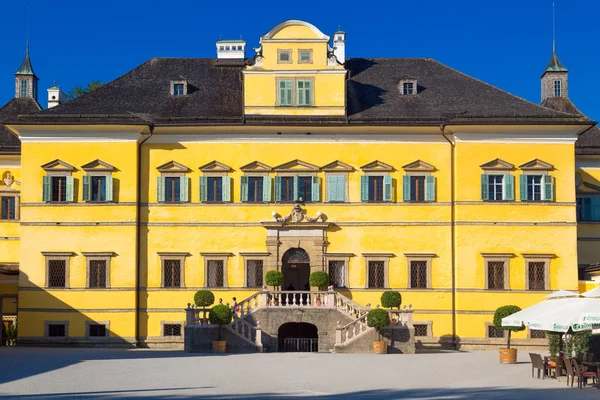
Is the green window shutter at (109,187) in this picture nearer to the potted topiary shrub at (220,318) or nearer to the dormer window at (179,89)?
the dormer window at (179,89)

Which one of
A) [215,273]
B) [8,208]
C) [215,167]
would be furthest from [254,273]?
[8,208]

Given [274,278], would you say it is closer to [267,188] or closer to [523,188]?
[267,188]

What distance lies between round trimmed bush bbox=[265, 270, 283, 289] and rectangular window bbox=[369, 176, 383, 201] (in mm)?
6044

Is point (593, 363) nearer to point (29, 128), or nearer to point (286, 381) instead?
point (286, 381)

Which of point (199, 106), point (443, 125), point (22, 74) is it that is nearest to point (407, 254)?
point (443, 125)

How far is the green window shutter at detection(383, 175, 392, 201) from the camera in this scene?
4541 centimetres

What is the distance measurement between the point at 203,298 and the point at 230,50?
15570 millimetres

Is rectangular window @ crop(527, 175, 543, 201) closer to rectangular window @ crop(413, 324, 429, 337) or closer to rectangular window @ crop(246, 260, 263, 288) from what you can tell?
rectangular window @ crop(413, 324, 429, 337)

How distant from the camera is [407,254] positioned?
45281 millimetres

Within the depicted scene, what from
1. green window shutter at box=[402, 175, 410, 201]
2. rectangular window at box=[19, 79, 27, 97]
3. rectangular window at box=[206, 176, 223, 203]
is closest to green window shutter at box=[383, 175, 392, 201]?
green window shutter at box=[402, 175, 410, 201]

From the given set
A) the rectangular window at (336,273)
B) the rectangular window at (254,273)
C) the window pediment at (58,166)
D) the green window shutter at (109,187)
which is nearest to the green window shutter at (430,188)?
the rectangular window at (336,273)

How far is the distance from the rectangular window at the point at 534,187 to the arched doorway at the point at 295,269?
36.4ft

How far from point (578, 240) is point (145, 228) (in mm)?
22214

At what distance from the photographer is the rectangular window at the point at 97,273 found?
4503cm
